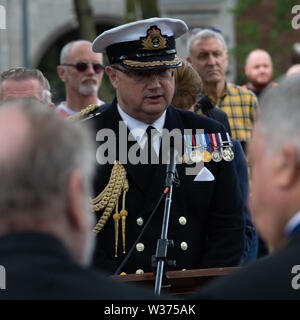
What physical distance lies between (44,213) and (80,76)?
521 cm

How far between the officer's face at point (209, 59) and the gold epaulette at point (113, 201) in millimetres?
2530

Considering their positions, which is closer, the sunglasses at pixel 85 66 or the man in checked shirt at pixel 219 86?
the man in checked shirt at pixel 219 86

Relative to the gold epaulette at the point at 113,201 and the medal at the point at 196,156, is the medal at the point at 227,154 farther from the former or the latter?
the gold epaulette at the point at 113,201

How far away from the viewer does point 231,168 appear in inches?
174

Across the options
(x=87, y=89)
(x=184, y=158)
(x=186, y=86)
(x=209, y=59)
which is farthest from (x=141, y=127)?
(x=87, y=89)

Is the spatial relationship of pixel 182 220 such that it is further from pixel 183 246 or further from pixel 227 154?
pixel 227 154

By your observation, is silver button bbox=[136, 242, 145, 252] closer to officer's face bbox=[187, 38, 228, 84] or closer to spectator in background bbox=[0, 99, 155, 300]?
spectator in background bbox=[0, 99, 155, 300]

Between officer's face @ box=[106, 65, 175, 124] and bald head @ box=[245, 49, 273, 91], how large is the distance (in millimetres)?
4222

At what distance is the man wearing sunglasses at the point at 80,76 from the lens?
7.08 metres

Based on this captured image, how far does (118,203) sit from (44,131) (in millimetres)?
2233

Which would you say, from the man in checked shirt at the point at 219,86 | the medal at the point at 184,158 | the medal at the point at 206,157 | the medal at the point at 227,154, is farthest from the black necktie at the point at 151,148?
the man in checked shirt at the point at 219,86

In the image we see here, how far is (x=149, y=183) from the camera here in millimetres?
4332

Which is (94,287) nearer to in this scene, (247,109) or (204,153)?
(204,153)
